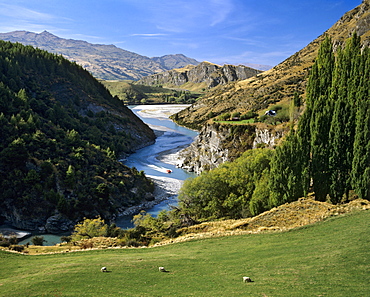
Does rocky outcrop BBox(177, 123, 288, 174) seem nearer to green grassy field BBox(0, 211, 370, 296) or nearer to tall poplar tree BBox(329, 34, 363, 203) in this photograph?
tall poplar tree BBox(329, 34, 363, 203)

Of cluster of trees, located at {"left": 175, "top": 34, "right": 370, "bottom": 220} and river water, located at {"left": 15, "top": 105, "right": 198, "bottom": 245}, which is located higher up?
cluster of trees, located at {"left": 175, "top": 34, "right": 370, "bottom": 220}

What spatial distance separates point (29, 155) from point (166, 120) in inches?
5320

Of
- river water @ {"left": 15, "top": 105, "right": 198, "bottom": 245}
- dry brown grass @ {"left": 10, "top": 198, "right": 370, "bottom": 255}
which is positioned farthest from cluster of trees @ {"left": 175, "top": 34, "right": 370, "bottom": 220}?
river water @ {"left": 15, "top": 105, "right": 198, "bottom": 245}

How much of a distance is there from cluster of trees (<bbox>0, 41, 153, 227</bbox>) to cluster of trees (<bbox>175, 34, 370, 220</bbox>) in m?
30.1

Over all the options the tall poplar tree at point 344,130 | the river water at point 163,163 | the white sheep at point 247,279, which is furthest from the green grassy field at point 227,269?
the river water at point 163,163

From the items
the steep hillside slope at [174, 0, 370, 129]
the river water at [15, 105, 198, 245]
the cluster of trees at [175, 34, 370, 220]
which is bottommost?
the river water at [15, 105, 198, 245]

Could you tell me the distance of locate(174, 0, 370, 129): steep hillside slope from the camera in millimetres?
108625

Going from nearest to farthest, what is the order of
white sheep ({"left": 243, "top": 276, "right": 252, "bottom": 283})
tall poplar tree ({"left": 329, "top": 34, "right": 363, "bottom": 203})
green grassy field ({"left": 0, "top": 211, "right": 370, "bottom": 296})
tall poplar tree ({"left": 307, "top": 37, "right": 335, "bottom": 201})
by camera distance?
green grassy field ({"left": 0, "top": 211, "right": 370, "bottom": 296})
white sheep ({"left": 243, "top": 276, "right": 252, "bottom": 283})
tall poplar tree ({"left": 329, "top": 34, "right": 363, "bottom": 203})
tall poplar tree ({"left": 307, "top": 37, "right": 335, "bottom": 201})

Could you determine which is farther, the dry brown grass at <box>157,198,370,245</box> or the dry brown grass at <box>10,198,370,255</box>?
the dry brown grass at <box>10,198,370,255</box>

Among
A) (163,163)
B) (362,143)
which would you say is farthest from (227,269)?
(163,163)

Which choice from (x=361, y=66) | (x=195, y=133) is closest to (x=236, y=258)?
(x=361, y=66)

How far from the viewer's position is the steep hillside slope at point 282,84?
356 feet

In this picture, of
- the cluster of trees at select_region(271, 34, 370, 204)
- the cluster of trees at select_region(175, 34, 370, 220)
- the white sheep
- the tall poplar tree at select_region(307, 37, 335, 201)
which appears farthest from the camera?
the tall poplar tree at select_region(307, 37, 335, 201)

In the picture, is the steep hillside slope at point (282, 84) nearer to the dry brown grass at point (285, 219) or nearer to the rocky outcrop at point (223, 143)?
the rocky outcrop at point (223, 143)
